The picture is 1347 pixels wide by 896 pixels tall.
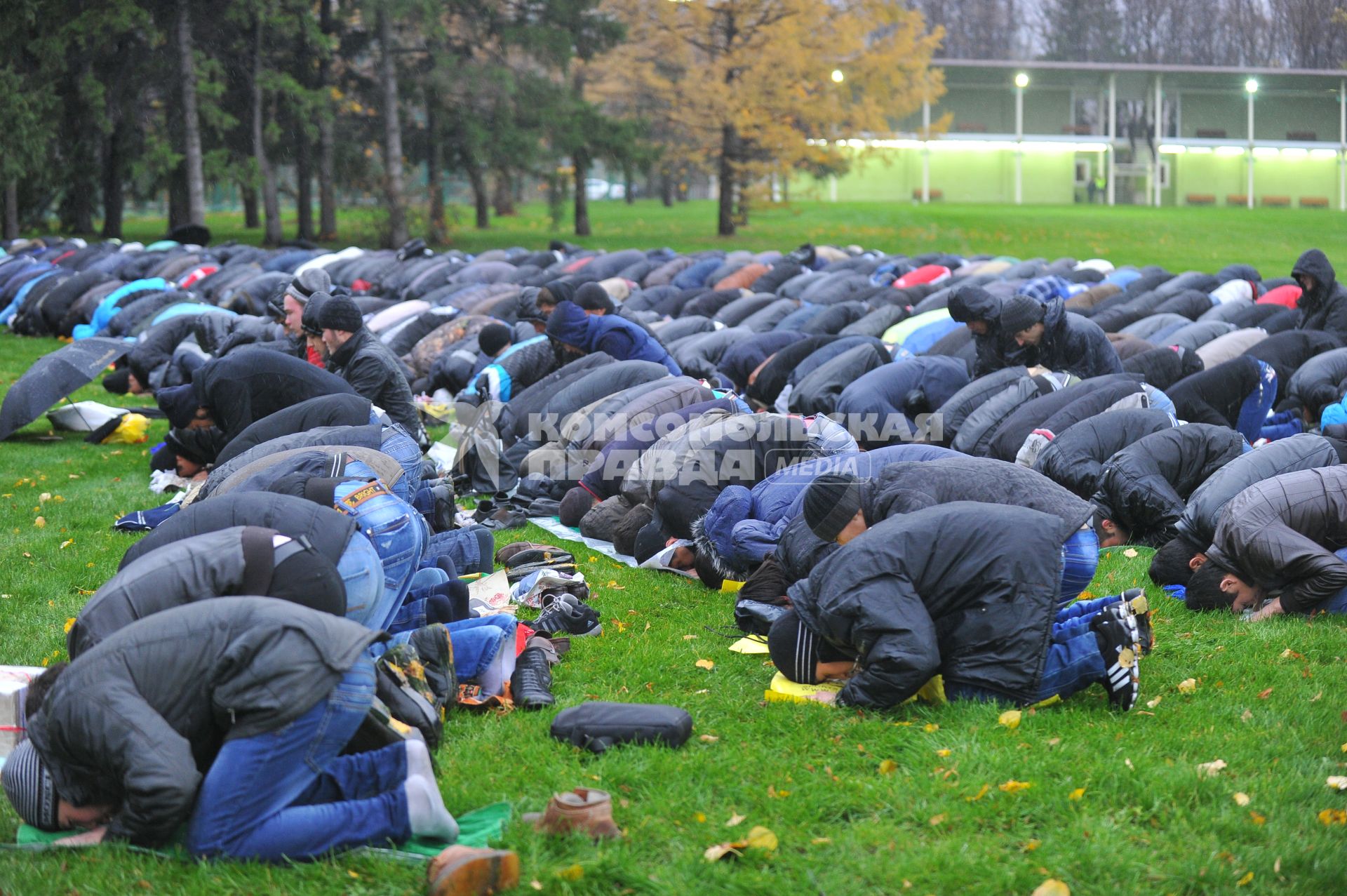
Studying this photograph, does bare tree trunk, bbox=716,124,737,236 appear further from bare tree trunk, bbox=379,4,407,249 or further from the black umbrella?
the black umbrella

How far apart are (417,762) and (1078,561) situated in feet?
9.99

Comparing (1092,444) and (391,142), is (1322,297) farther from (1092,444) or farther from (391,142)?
(391,142)

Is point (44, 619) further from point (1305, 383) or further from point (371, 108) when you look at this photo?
point (371, 108)

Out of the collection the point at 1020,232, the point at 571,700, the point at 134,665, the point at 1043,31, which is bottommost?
the point at 571,700

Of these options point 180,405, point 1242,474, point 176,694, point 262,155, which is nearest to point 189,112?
point 262,155

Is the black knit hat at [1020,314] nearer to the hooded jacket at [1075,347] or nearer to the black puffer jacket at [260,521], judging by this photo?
the hooded jacket at [1075,347]

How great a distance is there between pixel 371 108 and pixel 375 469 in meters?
26.2

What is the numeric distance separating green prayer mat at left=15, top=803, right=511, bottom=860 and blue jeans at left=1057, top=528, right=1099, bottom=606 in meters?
2.72

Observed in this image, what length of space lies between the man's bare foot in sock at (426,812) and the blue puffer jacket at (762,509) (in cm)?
320

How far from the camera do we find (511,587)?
7.32 meters

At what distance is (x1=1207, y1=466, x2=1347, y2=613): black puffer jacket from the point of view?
20.3 feet

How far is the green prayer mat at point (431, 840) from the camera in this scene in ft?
13.6


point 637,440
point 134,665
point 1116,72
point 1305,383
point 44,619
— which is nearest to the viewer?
point 134,665

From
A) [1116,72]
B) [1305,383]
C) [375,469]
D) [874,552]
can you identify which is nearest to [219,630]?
[874,552]
